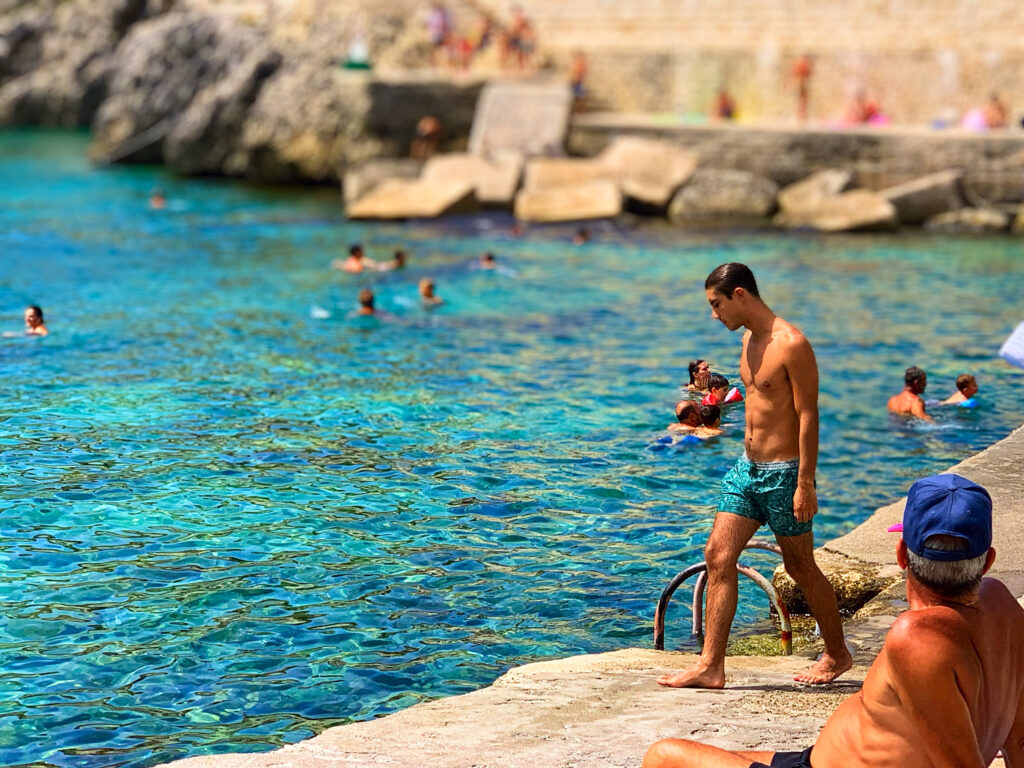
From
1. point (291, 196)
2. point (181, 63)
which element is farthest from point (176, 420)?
point (181, 63)

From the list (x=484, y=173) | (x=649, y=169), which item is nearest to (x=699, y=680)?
(x=649, y=169)

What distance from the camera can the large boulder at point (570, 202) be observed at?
24203 mm

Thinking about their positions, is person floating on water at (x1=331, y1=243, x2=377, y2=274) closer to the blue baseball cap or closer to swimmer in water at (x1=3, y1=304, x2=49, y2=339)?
swimmer in water at (x1=3, y1=304, x2=49, y2=339)

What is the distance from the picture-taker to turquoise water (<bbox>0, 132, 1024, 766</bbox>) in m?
6.39

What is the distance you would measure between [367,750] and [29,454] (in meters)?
5.81

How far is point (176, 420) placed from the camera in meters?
10.8

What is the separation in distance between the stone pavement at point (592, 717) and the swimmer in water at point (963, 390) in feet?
19.1

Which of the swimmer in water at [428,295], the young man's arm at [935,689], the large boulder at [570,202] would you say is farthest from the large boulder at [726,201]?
the young man's arm at [935,689]

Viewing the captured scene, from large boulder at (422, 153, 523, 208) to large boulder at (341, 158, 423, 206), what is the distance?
56cm

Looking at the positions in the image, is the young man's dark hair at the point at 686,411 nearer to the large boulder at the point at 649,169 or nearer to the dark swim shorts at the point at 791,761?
the dark swim shorts at the point at 791,761

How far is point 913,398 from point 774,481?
671 cm

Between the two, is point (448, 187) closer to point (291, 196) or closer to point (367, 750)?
point (291, 196)

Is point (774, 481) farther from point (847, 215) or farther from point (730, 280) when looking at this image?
point (847, 215)

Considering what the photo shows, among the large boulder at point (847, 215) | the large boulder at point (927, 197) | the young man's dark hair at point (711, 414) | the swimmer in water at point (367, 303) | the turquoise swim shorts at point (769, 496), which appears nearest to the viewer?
the turquoise swim shorts at point (769, 496)
